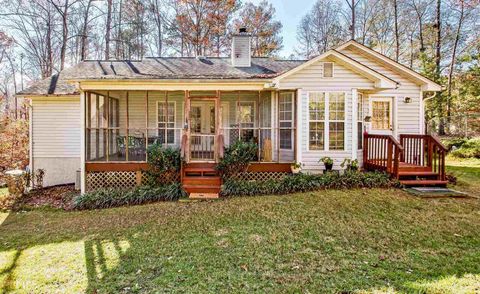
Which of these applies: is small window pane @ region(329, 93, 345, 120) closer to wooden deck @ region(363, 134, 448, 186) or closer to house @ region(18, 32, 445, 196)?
house @ region(18, 32, 445, 196)

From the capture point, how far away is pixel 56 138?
1113cm

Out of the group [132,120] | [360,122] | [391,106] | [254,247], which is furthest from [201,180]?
[391,106]

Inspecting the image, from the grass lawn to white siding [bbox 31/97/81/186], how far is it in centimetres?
383

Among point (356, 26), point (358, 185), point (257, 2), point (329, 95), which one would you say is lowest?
point (358, 185)

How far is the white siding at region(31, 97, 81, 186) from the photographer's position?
11008mm

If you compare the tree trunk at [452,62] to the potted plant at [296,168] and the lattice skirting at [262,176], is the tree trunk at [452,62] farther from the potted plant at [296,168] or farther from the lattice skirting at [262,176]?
the lattice skirting at [262,176]

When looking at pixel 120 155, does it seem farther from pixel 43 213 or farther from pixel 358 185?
pixel 358 185

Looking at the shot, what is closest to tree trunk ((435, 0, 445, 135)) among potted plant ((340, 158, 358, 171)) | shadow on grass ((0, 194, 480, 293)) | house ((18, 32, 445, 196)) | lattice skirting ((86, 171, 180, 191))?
house ((18, 32, 445, 196))

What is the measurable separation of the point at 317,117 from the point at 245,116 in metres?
3.72

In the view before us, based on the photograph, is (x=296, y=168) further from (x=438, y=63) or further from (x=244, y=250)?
(x=438, y=63)

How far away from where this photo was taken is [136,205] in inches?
313

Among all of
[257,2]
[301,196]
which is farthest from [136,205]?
[257,2]

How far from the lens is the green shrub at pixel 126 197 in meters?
8.12

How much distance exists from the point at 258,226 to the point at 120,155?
689 centimetres
